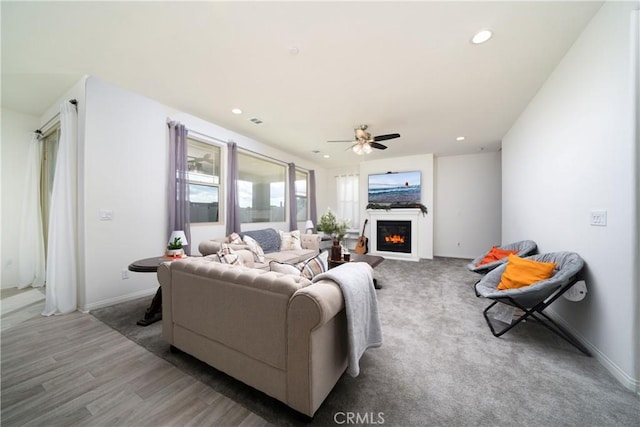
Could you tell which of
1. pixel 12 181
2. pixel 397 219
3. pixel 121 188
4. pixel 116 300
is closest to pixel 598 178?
pixel 397 219

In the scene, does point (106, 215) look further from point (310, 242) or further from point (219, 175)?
point (310, 242)

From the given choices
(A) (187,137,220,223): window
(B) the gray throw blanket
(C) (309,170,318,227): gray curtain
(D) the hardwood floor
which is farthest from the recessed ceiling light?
(C) (309,170,318,227): gray curtain

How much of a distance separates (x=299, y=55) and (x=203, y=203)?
9.43 feet

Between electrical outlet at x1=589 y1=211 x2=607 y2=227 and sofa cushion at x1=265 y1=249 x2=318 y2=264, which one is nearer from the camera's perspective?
electrical outlet at x1=589 y1=211 x2=607 y2=227

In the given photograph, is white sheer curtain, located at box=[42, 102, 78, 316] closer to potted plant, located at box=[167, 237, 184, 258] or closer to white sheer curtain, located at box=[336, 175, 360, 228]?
potted plant, located at box=[167, 237, 184, 258]

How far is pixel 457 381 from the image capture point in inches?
61.5

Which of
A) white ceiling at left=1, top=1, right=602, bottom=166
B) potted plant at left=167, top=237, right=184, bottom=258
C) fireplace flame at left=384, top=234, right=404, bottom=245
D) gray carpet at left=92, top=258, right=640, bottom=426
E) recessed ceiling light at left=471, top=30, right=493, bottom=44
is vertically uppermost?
white ceiling at left=1, top=1, right=602, bottom=166

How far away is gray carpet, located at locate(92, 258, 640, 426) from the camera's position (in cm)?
128

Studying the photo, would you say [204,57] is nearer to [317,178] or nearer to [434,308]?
[434,308]

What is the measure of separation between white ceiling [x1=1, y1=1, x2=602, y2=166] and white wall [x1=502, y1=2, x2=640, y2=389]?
0.28 m

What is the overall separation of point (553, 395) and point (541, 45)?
2881mm

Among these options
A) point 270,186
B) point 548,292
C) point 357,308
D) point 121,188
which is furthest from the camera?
point 270,186

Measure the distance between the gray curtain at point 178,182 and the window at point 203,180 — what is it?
24 centimetres

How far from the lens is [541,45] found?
6.71 feet
